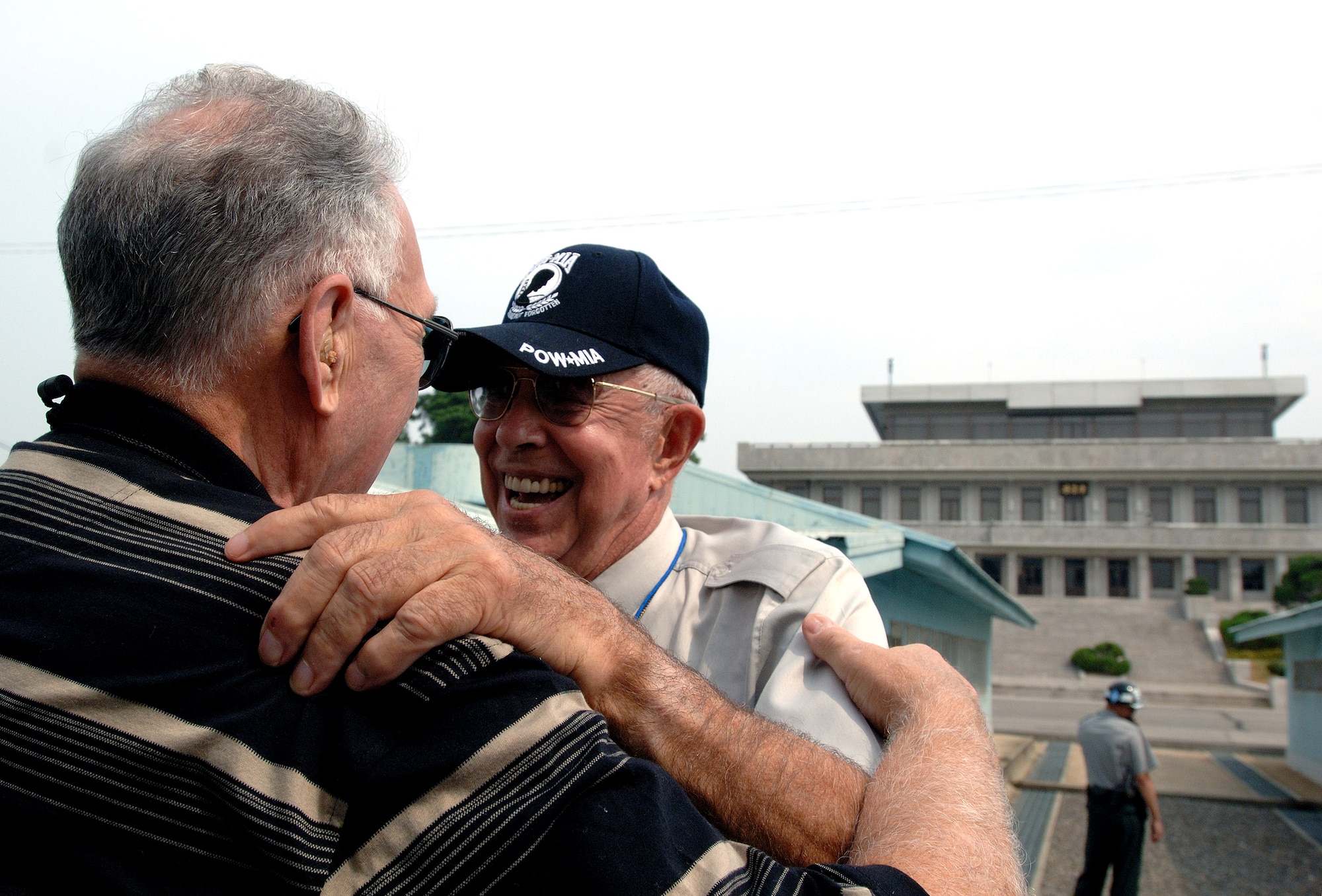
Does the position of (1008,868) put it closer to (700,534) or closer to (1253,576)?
(700,534)

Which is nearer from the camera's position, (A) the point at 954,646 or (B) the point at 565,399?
(B) the point at 565,399

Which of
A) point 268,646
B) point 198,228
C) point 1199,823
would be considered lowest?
point 1199,823

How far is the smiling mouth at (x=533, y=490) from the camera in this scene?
248 centimetres

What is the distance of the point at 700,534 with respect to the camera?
2.59 meters

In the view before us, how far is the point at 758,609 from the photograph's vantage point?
2.10m

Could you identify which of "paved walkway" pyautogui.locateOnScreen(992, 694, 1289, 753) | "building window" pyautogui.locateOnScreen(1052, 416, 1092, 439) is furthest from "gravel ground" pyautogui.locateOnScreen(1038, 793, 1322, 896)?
"building window" pyautogui.locateOnScreen(1052, 416, 1092, 439)

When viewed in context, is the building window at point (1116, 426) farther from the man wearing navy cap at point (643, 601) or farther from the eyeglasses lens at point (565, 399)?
the eyeglasses lens at point (565, 399)

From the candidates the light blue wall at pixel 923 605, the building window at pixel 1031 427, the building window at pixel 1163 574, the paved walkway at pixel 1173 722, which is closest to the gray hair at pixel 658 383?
the light blue wall at pixel 923 605

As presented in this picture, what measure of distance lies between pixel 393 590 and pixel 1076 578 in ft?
172

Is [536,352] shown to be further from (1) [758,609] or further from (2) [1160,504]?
(2) [1160,504]

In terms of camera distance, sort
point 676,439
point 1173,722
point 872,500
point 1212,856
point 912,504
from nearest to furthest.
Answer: point 676,439
point 1212,856
point 1173,722
point 912,504
point 872,500

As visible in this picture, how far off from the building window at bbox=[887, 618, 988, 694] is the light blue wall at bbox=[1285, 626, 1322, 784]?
18.9 ft

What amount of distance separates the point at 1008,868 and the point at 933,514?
51.6 meters

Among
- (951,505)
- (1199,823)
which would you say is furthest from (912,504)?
(1199,823)
